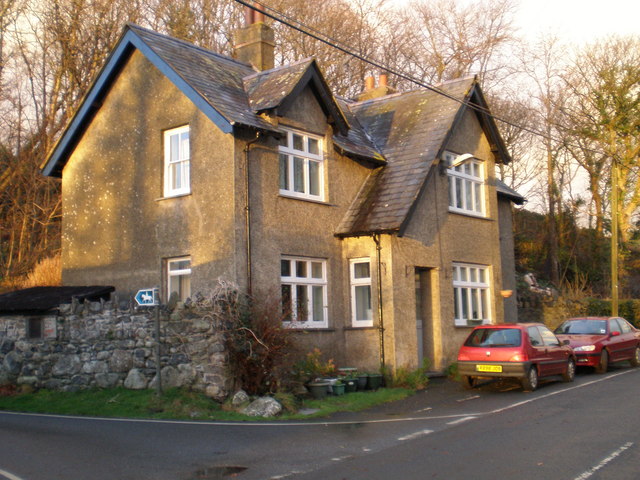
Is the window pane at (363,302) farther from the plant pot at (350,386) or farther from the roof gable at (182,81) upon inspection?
the roof gable at (182,81)

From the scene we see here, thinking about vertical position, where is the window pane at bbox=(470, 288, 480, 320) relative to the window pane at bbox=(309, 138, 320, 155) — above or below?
below

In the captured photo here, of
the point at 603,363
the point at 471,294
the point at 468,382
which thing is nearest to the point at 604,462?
the point at 468,382

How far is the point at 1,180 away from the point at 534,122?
28942 mm

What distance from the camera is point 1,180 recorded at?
30250 millimetres

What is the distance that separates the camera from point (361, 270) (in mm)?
19875

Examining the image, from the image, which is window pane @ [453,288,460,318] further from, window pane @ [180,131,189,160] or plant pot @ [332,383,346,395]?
window pane @ [180,131,189,160]

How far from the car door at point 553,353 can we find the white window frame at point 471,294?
11.6 ft

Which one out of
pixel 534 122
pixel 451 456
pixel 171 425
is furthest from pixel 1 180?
pixel 534 122

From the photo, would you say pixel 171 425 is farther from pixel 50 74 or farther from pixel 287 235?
pixel 50 74

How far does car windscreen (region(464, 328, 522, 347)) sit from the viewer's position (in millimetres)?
17109

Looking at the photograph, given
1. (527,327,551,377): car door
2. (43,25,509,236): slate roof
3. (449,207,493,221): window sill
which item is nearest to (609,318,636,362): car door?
(527,327,551,377): car door

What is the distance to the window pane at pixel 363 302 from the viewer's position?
19.5 m

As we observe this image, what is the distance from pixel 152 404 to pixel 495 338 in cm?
808

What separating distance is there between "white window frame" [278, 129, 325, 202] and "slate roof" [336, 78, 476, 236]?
138 centimetres
